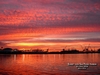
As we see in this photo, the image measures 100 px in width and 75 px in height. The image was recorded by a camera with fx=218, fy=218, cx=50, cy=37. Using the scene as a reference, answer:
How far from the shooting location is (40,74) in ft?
203

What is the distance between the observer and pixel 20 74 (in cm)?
6219

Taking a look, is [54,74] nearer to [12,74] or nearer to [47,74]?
[47,74]

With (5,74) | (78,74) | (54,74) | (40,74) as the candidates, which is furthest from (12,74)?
(78,74)

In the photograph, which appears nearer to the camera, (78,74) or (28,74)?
(78,74)

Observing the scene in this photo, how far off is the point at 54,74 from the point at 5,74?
552 inches

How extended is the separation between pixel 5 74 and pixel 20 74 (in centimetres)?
431

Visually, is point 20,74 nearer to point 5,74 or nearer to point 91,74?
point 5,74

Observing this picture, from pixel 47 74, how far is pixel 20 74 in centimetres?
786

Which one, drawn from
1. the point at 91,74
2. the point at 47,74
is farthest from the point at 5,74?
the point at 91,74

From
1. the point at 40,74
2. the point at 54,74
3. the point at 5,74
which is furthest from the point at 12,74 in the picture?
the point at 54,74

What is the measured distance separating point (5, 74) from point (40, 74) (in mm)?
10029

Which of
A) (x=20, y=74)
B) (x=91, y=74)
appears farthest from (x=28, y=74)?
(x=91, y=74)

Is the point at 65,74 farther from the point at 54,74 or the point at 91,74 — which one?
the point at 91,74

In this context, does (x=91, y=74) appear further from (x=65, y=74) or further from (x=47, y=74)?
(x=47, y=74)
